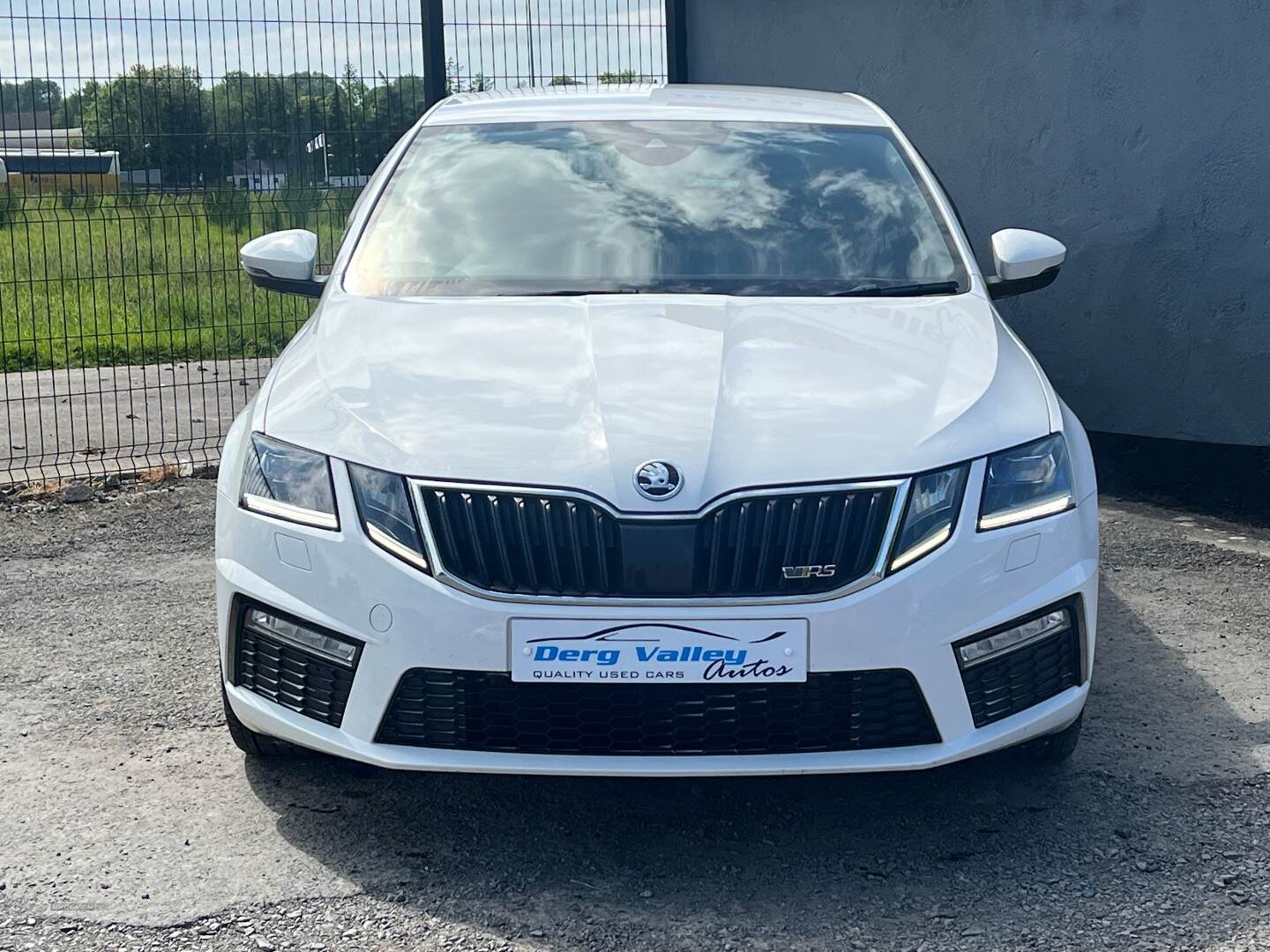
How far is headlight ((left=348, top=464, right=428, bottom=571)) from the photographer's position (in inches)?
120

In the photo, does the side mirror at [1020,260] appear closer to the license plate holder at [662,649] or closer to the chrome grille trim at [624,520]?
the chrome grille trim at [624,520]

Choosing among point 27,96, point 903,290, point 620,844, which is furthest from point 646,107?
point 27,96

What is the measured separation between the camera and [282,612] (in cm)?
318

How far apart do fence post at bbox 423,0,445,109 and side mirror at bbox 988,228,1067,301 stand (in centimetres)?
408

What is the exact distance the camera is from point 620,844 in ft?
10.9

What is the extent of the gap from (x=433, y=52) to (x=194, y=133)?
130cm

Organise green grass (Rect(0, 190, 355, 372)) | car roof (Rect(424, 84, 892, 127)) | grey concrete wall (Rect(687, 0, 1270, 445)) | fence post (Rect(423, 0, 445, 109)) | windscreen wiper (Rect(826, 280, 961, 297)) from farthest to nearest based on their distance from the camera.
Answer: fence post (Rect(423, 0, 445, 109)) → green grass (Rect(0, 190, 355, 372)) → grey concrete wall (Rect(687, 0, 1270, 445)) → car roof (Rect(424, 84, 892, 127)) → windscreen wiper (Rect(826, 280, 961, 297))

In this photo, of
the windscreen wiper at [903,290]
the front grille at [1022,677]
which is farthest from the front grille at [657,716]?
the windscreen wiper at [903,290]

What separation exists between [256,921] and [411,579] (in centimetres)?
71

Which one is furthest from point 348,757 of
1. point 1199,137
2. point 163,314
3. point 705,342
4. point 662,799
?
point 163,314

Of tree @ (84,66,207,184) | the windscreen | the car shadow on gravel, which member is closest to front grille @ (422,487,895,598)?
the car shadow on gravel

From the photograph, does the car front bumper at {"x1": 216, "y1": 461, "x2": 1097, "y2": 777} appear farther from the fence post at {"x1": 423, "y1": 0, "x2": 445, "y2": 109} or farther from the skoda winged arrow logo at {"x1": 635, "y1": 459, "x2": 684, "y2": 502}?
the fence post at {"x1": 423, "y1": 0, "x2": 445, "y2": 109}

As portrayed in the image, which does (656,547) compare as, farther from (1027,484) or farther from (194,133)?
(194,133)

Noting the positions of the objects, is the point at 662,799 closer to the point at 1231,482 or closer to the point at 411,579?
the point at 411,579
